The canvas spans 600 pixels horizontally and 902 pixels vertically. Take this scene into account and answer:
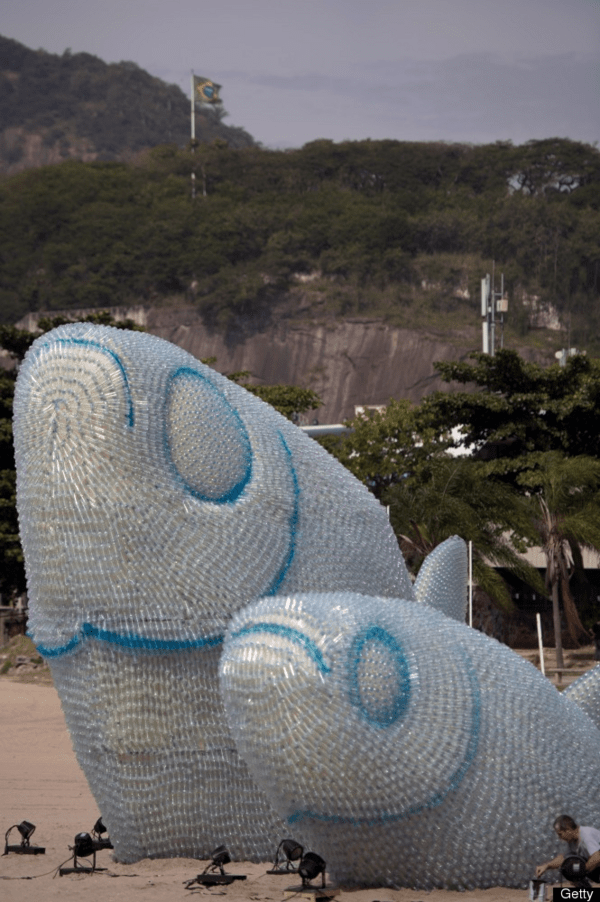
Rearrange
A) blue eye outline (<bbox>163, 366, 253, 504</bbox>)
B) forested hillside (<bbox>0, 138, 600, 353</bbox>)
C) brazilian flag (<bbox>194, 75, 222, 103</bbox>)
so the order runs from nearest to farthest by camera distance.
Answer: blue eye outline (<bbox>163, 366, 253, 504</bbox>)
forested hillside (<bbox>0, 138, 600, 353</bbox>)
brazilian flag (<bbox>194, 75, 222, 103</bbox>)

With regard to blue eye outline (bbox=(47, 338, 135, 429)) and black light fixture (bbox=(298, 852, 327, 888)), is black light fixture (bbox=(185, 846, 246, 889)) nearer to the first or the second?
black light fixture (bbox=(298, 852, 327, 888))

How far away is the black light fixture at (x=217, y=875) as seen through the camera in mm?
5727

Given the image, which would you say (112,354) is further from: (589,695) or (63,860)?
(589,695)

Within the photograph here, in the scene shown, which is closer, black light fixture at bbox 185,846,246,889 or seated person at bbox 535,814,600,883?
seated person at bbox 535,814,600,883

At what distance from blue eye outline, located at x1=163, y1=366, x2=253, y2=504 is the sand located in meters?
1.91

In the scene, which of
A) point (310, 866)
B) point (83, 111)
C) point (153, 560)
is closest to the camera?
point (310, 866)

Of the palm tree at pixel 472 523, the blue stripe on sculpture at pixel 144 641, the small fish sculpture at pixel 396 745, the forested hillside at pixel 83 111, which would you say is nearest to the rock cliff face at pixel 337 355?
the palm tree at pixel 472 523

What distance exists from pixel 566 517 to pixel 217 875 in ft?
52.8

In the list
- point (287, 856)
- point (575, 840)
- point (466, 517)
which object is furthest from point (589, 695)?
point (466, 517)

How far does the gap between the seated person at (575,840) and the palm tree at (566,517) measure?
566 inches

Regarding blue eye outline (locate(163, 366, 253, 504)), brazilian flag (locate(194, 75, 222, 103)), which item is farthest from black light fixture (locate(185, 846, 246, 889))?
brazilian flag (locate(194, 75, 222, 103))

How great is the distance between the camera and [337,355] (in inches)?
3000

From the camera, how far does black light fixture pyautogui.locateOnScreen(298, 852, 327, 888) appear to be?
18.1 ft

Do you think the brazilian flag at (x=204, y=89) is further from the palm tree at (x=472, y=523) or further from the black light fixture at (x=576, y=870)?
the black light fixture at (x=576, y=870)
